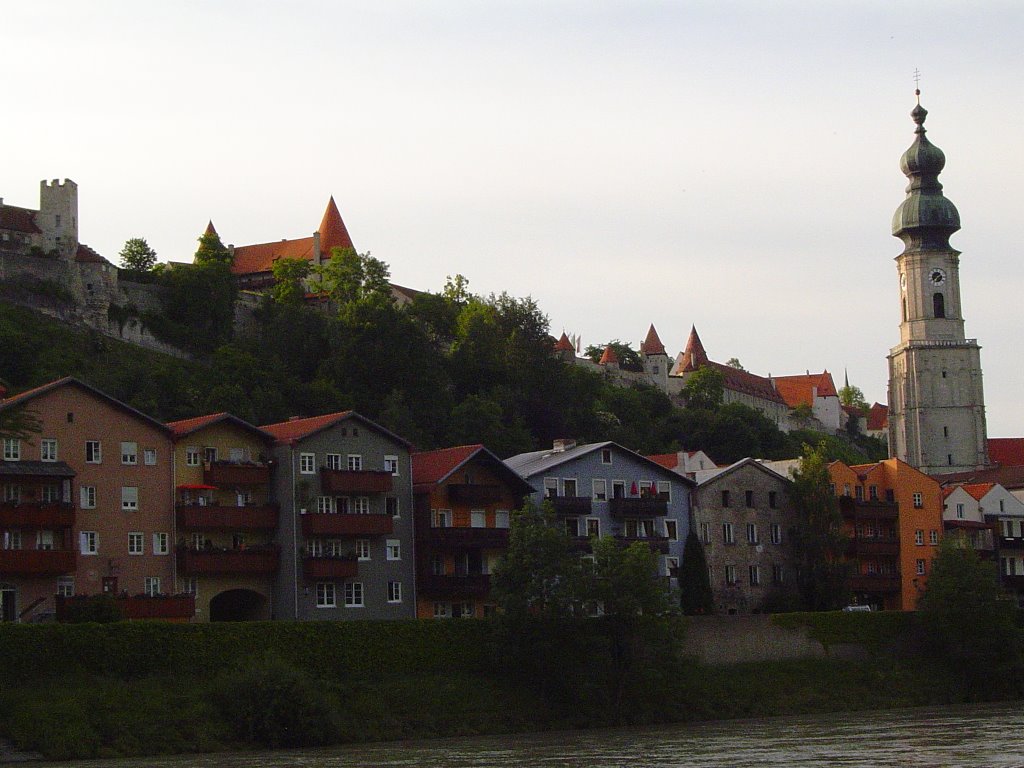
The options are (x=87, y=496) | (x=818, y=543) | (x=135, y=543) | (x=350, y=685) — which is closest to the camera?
(x=350, y=685)

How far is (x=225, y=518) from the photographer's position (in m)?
81.2

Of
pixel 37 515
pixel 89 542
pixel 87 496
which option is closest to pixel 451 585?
pixel 89 542

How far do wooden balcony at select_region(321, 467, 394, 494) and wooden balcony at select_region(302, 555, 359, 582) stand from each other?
3.46 meters

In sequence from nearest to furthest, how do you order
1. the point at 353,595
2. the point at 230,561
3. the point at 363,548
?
the point at 230,561 < the point at 353,595 < the point at 363,548

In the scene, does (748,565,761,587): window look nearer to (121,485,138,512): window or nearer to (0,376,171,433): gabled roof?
(0,376,171,433): gabled roof

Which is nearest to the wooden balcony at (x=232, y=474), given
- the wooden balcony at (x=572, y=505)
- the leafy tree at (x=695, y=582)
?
the wooden balcony at (x=572, y=505)

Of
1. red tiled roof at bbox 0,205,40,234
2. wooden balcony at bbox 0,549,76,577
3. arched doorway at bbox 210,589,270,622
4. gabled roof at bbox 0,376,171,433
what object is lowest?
arched doorway at bbox 210,589,270,622

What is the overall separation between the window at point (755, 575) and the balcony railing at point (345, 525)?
23.0m

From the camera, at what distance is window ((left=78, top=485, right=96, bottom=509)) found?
78.1 meters

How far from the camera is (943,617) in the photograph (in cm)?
8775

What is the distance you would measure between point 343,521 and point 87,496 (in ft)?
37.8

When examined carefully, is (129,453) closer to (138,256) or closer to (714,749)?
(714,749)

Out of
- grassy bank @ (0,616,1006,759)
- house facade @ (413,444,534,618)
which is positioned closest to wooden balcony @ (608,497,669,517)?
house facade @ (413,444,534,618)

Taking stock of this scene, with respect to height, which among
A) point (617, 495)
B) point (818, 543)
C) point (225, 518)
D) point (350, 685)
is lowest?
point (350, 685)
